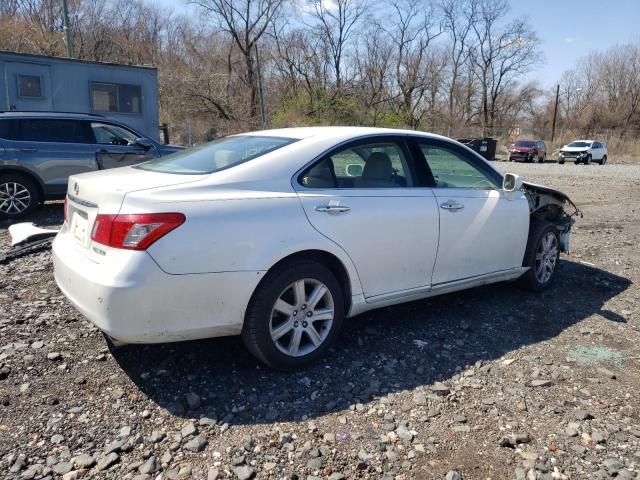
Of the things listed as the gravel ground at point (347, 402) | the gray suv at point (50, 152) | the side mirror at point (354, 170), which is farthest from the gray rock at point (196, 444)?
the gray suv at point (50, 152)

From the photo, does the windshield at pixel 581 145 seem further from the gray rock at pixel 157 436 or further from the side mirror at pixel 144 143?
the gray rock at pixel 157 436

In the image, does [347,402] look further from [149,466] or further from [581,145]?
[581,145]

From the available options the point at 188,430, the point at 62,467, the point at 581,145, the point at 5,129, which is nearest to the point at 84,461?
the point at 62,467

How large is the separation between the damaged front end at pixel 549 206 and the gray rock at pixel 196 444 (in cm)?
361

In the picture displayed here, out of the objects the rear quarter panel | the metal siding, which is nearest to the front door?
the rear quarter panel

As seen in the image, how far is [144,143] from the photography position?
877 cm

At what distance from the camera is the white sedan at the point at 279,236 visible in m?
2.78

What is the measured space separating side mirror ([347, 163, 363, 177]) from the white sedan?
0.6 inches

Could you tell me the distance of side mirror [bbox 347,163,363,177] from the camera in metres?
3.68

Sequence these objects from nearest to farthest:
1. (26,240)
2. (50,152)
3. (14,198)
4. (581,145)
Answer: (26,240) < (14,198) < (50,152) < (581,145)

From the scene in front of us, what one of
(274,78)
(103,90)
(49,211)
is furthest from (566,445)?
(274,78)

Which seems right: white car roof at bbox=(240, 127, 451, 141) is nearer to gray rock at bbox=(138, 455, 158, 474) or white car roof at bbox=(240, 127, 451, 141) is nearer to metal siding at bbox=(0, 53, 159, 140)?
gray rock at bbox=(138, 455, 158, 474)

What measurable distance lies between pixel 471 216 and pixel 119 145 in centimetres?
669

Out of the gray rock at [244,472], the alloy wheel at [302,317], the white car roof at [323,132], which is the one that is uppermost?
the white car roof at [323,132]
